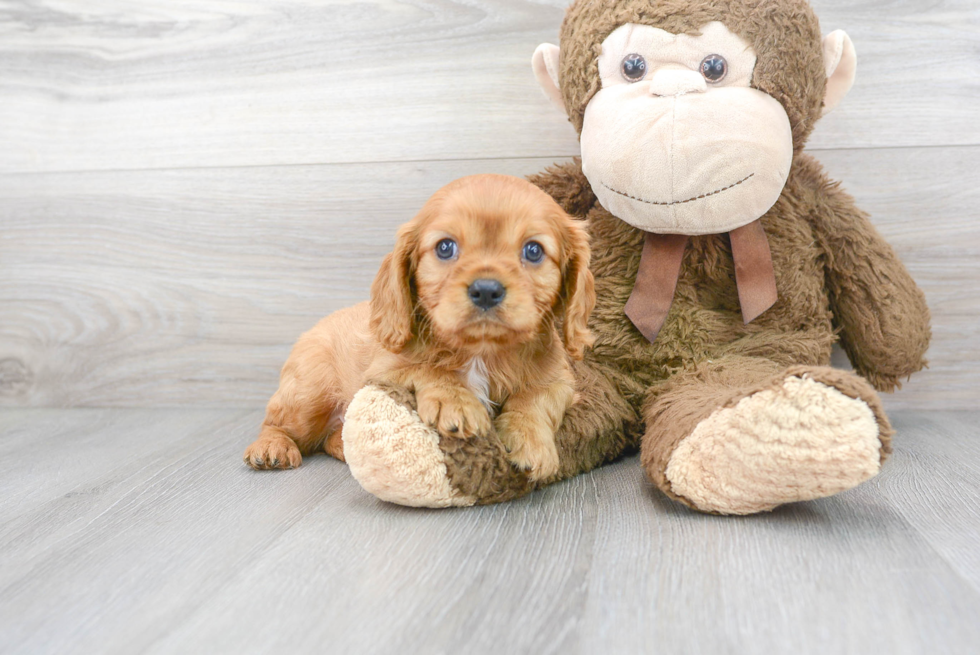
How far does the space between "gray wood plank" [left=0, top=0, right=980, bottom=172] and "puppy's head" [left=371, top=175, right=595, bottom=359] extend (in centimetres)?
80

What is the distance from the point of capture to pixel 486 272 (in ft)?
4.00

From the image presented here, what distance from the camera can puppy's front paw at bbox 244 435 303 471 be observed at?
1666mm

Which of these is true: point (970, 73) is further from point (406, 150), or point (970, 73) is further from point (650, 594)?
point (650, 594)

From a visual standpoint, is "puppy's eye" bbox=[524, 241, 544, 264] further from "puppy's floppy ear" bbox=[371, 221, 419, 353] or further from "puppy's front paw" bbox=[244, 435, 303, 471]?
"puppy's front paw" bbox=[244, 435, 303, 471]

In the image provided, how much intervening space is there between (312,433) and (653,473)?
0.82 metres

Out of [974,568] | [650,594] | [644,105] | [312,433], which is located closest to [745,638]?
[650,594]

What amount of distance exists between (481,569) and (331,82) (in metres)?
1.55

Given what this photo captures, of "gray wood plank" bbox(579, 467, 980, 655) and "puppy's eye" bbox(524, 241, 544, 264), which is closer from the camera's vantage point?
"gray wood plank" bbox(579, 467, 980, 655)

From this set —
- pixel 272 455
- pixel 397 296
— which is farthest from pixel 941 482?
pixel 272 455

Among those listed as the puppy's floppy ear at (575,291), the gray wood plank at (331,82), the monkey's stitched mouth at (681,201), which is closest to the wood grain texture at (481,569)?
the puppy's floppy ear at (575,291)

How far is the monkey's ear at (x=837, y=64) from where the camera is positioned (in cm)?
161

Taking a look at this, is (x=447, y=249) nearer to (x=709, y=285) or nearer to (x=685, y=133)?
(x=685, y=133)

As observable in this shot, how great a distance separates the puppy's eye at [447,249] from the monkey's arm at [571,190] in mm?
600

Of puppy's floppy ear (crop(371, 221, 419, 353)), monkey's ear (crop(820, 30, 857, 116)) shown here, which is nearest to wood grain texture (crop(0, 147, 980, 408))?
monkey's ear (crop(820, 30, 857, 116))
